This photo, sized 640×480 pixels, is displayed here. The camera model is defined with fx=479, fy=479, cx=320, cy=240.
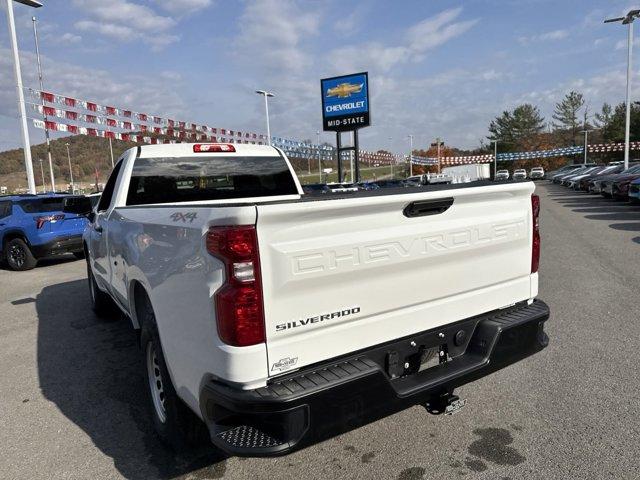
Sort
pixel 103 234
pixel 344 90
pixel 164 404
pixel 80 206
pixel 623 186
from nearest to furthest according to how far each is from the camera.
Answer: pixel 164 404, pixel 103 234, pixel 80 206, pixel 623 186, pixel 344 90

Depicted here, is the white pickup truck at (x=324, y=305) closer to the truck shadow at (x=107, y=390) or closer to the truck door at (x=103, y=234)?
the truck shadow at (x=107, y=390)

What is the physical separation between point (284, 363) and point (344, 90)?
87.0ft

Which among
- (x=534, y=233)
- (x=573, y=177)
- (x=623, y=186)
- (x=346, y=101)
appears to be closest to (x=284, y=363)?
(x=534, y=233)

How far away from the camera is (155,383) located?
128 inches

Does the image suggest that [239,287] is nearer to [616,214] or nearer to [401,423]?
[401,423]

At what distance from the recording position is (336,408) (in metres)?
2.22

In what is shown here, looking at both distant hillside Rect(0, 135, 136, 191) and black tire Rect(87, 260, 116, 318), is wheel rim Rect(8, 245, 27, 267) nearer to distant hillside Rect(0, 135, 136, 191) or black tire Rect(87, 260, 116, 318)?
black tire Rect(87, 260, 116, 318)

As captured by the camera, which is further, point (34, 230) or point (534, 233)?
point (34, 230)

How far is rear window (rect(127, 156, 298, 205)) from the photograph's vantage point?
14.8 feet

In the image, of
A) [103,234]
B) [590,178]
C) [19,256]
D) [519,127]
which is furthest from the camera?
[519,127]

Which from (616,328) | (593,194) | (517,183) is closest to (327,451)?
(517,183)

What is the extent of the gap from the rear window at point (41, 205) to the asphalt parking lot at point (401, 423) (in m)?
5.78

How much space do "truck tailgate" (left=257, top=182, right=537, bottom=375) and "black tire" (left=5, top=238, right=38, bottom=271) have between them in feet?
34.8

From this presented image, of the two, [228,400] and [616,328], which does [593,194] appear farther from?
[228,400]
